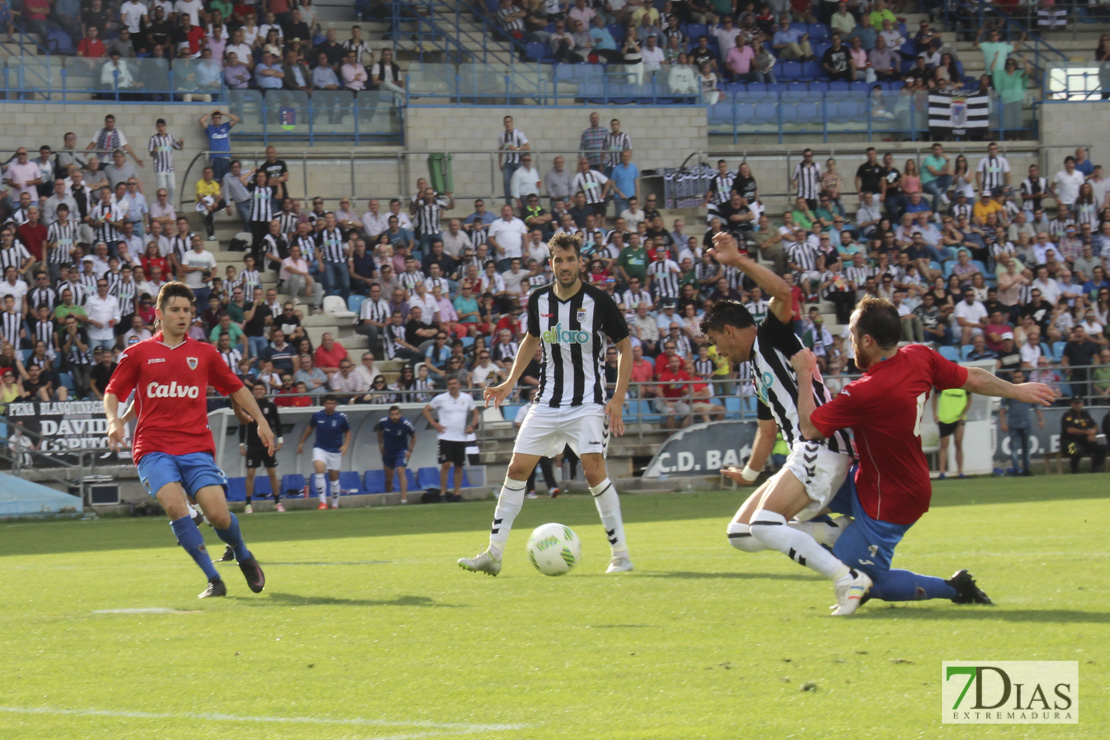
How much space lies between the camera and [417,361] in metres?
24.1

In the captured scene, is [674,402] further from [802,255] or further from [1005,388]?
[1005,388]

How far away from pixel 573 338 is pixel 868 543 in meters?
3.28

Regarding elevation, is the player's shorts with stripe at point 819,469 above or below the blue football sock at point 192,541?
above

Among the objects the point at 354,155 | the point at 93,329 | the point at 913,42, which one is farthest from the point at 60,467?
the point at 913,42

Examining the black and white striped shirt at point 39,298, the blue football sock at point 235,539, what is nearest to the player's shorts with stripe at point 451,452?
the black and white striped shirt at point 39,298

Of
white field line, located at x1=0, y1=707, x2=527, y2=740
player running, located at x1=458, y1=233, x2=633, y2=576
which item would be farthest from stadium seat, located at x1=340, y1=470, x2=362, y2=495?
white field line, located at x1=0, y1=707, x2=527, y2=740

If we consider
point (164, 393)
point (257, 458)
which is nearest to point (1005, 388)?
point (164, 393)

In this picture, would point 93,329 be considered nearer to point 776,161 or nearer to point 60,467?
point 60,467

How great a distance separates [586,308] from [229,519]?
2.91m

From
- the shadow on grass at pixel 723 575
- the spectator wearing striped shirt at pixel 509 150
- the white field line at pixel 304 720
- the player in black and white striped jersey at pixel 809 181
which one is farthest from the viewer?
the player in black and white striped jersey at pixel 809 181

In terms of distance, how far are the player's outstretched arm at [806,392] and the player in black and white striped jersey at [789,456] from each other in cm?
20

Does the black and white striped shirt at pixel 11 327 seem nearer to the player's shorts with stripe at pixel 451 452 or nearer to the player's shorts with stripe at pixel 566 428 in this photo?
the player's shorts with stripe at pixel 451 452

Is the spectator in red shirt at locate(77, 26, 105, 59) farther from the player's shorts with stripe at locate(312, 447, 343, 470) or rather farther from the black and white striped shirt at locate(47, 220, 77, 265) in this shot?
the player's shorts with stripe at locate(312, 447, 343, 470)

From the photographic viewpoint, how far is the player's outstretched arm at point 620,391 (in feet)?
32.9
